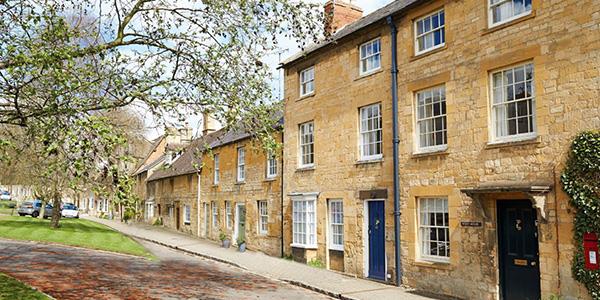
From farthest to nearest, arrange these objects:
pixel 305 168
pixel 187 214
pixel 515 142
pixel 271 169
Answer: pixel 187 214 → pixel 271 169 → pixel 305 168 → pixel 515 142

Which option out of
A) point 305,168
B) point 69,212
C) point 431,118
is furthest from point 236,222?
point 69,212

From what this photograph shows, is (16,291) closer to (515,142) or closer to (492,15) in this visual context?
(515,142)

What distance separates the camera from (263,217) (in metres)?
24.6

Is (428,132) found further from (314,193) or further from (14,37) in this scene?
(14,37)

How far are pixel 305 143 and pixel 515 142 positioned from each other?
383 inches

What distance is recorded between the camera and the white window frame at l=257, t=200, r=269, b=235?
79.7ft

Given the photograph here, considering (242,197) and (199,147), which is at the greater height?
(199,147)

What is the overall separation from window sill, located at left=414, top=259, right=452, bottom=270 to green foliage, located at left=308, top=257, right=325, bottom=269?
4914mm

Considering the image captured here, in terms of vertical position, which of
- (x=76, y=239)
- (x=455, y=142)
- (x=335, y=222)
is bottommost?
(x=76, y=239)

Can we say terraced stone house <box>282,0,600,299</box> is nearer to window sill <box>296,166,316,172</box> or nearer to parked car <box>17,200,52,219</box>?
window sill <box>296,166,316,172</box>

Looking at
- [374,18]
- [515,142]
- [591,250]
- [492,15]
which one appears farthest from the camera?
[374,18]

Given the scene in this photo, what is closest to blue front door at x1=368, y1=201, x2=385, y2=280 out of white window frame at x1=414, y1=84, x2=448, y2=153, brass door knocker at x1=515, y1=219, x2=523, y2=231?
white window frame at x1=414, y1=84, x2=448, y2=153

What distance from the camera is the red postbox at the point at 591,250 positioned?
10.0 metres

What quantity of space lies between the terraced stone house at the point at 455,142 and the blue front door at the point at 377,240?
0.05 m
